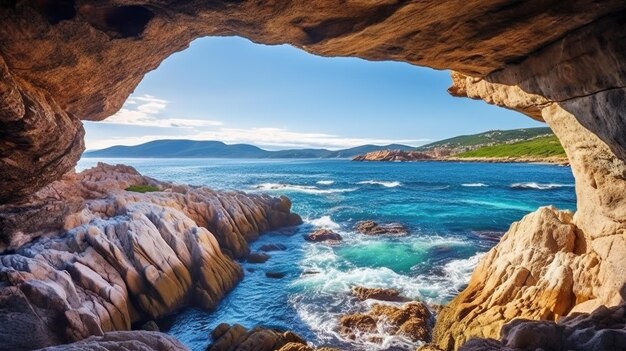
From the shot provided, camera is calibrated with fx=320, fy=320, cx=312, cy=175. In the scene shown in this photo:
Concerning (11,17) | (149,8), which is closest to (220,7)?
(149,8)

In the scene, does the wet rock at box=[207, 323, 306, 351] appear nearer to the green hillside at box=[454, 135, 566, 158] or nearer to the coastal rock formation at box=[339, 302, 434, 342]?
the coastal rock formation at box=[339, 302, 434, 342]

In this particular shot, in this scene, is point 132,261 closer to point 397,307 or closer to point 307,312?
point 307,312

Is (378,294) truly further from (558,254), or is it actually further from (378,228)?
(378,228)

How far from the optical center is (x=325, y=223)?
4447 cm

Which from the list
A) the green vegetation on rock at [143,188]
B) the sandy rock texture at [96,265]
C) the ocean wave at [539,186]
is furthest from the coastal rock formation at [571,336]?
the ocean wave at [539,186]

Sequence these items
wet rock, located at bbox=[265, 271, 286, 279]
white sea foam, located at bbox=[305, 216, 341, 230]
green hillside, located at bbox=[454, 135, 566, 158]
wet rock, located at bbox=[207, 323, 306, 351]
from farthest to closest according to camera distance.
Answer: green hillside, located at bbox=[454, 135, 566, 158] < white sea foam, located at bbox=[305, 216, 341, 230] < wet rock, located at bbox=[265, 271, 286, 279] < wet rock, located at bbox=[207, 323, 306, 351]

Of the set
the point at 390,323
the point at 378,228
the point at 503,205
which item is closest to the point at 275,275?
the point at 390,323

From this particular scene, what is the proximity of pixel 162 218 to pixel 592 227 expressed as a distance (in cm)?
2513

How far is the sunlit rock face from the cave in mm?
43

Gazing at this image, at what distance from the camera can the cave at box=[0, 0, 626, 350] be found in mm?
8484

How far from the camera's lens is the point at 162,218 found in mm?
23906

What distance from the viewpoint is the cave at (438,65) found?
8484 millimetres

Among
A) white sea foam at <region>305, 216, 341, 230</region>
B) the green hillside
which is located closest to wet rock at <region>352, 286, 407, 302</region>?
white sea foam at <region>305, 216, 341, 230</region>

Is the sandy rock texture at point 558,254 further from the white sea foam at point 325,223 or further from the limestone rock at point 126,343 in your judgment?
the white sea foam at point 325,223
